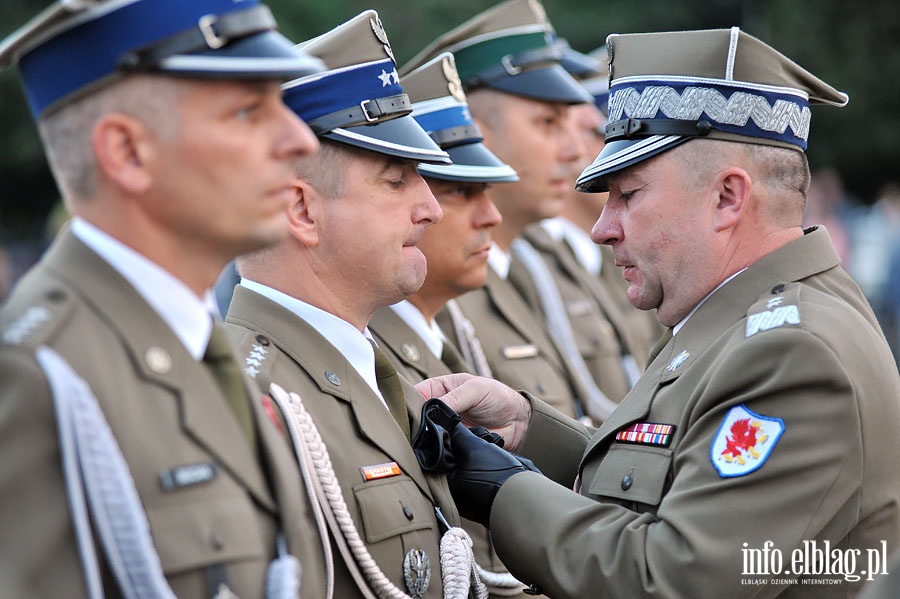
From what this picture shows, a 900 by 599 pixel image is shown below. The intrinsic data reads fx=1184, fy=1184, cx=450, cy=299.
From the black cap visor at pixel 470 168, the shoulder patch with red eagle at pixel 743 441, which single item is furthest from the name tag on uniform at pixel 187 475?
the black cap visor at pixel 470 168

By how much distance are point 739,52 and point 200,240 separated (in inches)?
77.4

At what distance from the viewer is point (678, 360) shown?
360cm

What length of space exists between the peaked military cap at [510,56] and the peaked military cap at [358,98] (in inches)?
103

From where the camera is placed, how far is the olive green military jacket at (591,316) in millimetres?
6543

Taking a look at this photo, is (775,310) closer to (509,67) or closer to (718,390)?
(718,390)

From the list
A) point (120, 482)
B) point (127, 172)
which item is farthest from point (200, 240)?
point (120, 482)

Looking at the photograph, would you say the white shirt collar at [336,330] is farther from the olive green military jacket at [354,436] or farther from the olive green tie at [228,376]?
the olive green tie at [228,376]

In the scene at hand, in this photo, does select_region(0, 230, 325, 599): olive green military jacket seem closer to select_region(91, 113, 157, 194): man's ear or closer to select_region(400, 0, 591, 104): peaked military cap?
select_region(91, 113, 157, 194): man's ear

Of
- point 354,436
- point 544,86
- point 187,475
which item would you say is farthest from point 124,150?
point 544,86

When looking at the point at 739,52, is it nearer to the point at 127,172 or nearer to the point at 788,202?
the point at 788,202

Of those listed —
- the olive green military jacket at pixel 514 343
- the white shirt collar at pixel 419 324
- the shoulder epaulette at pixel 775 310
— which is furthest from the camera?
the olive green military jacket at pixel 514 343

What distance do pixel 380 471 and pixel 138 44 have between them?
4.76ft

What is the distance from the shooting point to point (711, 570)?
3115 mm

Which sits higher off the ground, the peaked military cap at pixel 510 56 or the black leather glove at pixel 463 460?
the peaked military cap at pixel 510 56
